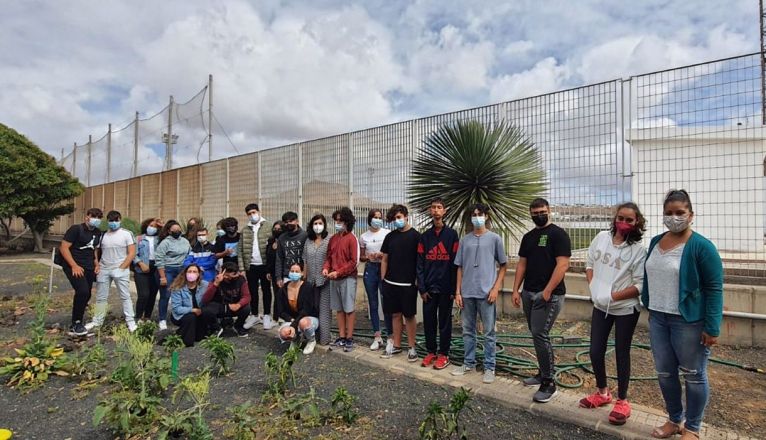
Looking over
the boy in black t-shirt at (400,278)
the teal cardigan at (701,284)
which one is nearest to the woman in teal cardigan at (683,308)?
the teal cardigan at (701,284)

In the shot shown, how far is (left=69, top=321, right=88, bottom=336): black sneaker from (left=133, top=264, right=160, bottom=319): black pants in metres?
0.95

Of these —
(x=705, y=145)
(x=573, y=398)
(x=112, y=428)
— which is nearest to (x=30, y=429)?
(x=112, y=428)

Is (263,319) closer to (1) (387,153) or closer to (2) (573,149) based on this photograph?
(1) (387,153)

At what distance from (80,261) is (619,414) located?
655 cm

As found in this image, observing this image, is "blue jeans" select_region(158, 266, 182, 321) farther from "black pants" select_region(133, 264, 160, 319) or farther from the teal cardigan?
the teal cardigan

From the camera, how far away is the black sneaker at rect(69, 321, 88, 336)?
6038mm

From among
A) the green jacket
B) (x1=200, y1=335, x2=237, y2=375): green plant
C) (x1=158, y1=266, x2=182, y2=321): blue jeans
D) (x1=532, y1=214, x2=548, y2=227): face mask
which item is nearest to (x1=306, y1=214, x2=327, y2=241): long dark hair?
the green jacket

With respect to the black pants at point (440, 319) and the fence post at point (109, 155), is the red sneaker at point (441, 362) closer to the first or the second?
the black pants at point (440, 319)

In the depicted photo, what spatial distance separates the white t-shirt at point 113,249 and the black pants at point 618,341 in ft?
19.4

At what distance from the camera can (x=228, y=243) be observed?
269 inches

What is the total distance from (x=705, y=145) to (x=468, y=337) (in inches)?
144

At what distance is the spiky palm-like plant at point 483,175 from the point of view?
5.98 meters

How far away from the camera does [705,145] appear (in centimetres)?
528

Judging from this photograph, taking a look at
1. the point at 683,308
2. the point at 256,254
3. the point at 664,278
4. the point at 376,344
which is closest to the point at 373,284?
the point at 376,344
